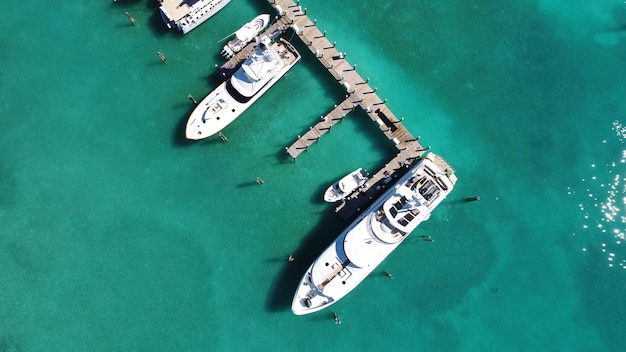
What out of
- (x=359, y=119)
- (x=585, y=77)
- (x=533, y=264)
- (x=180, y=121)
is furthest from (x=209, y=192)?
(x=585, y=77)

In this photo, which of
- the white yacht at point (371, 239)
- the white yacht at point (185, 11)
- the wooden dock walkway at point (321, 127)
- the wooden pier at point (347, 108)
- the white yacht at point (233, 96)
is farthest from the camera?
the wooden dock walkway at point (321, 127)

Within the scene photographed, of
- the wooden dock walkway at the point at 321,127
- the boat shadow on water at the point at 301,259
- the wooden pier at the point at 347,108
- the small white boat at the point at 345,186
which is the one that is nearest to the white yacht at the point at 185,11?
the wooden pier at the point at 347,108

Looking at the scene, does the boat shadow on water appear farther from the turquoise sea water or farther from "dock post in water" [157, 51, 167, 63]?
"dock post in water" [157, 51, 167, 63]

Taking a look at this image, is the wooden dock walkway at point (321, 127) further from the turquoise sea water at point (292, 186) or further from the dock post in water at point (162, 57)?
the dock post in water at point (162, 57)

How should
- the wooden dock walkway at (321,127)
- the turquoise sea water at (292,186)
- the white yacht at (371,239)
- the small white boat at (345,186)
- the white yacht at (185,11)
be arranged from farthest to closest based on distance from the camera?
the wooden dock walkway at (321,127) < the white yacht at (185,11) < the turquoise sea water at (292,186) < the small white boat at (345,186) < the white yacht at (371,239)

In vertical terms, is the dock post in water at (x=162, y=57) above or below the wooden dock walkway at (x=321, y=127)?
below

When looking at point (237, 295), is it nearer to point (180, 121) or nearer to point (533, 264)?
point (180, 121)
